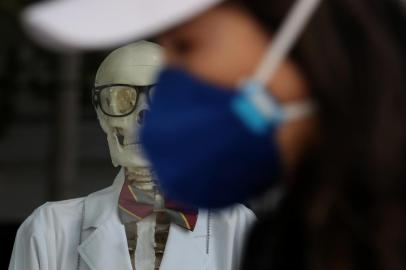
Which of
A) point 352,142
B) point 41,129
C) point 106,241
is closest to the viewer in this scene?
point 352,142

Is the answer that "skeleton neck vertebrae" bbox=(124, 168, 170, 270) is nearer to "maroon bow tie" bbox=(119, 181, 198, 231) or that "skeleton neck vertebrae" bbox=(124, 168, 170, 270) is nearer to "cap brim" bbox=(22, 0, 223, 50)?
"maroon bow tie" bbox=(119, 181, 198, 231)

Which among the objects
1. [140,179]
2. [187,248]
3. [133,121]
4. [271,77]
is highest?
[271,77]

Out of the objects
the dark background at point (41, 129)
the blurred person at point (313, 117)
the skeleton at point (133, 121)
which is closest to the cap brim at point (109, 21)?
the blurred person at point (313, 117)

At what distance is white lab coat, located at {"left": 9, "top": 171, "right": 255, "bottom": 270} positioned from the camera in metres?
2.79

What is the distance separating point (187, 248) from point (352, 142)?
1724 millimetres

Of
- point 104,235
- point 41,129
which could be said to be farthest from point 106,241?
point 41,129

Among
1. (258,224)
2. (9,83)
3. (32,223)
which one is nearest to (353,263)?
(258,224)

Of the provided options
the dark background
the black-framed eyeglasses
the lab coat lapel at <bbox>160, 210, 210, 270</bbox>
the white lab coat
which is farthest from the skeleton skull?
the dark background

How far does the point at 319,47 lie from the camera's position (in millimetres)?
1145

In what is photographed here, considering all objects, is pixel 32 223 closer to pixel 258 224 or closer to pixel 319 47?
pixel 258 224

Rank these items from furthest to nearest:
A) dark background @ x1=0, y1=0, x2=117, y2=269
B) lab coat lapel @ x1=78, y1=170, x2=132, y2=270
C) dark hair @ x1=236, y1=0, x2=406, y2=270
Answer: dark background @ x1=0, y1=0, x2=117, y2=269 < lab coat lapel @ x1=78, y1=170, x2=132, y2=270 < dark hair @ x1=236, y1=0, x2=406, y2=270

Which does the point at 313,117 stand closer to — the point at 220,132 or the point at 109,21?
the point at 220,132

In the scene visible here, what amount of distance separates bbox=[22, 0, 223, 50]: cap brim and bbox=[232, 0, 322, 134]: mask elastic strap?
84 mm

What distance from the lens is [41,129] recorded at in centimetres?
767
